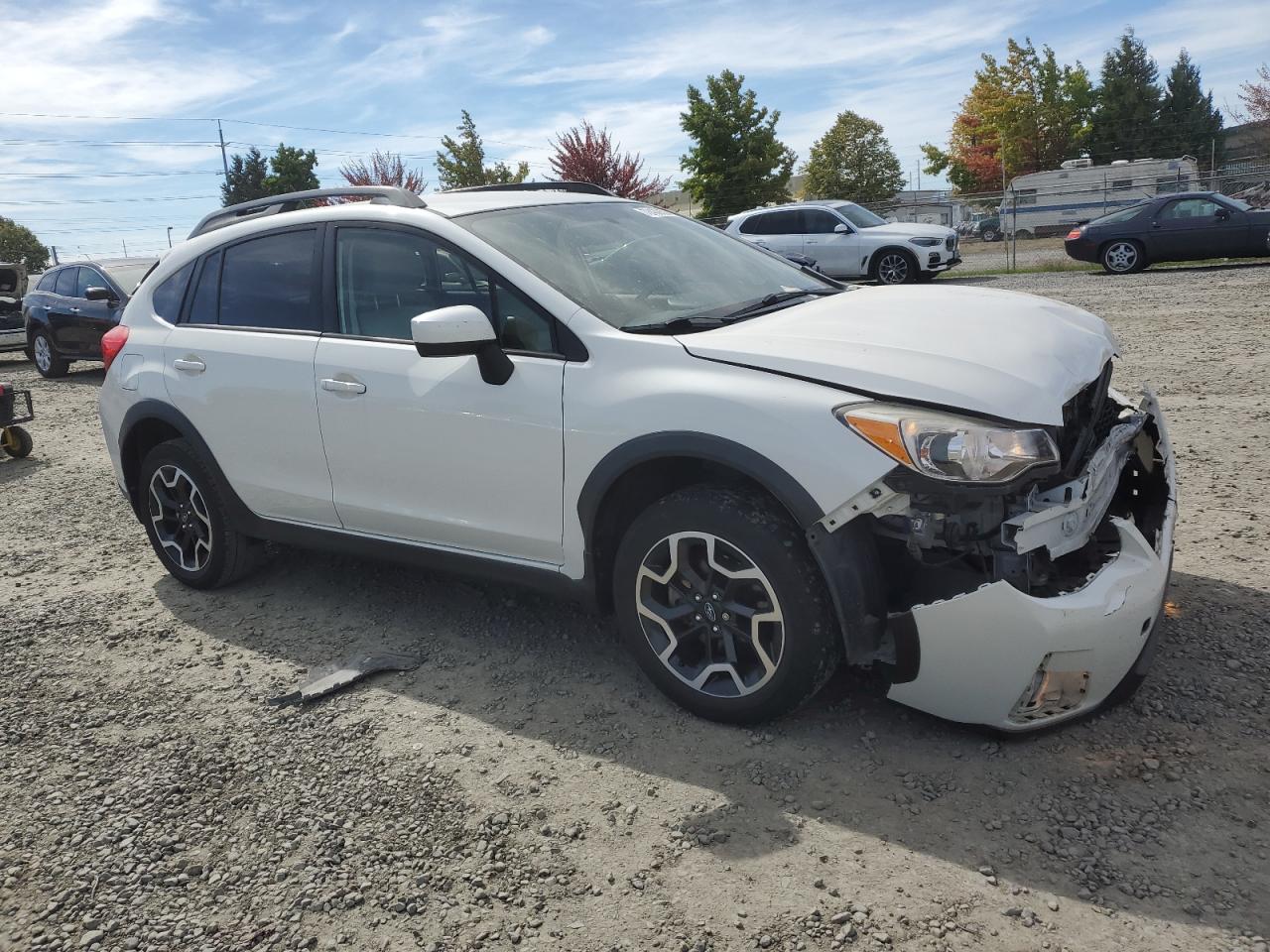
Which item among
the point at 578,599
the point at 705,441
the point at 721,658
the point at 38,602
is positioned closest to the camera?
the point at 705,441

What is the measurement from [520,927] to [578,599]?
4.23 ft

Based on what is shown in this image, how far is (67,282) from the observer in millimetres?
14781

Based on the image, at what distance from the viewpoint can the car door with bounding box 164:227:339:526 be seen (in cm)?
431

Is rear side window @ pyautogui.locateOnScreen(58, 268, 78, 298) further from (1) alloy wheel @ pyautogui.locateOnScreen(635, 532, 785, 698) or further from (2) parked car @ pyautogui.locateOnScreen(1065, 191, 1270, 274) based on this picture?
(2) parked car @ pyautogui.locateOnScreen(1065, 191, 1270, 274)

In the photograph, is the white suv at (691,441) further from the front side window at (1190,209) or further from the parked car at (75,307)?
the front side window at (1190,209)

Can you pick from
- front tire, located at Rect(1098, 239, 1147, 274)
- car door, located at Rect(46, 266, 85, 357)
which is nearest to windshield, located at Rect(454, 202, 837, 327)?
car door, located at Rect(46, 266, 85, 357)

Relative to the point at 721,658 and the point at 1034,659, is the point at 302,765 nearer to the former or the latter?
the point at 721,658

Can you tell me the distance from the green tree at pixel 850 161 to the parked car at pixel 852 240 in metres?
31.8

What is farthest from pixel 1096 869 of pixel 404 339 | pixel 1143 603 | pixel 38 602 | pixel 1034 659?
pixel 38 602

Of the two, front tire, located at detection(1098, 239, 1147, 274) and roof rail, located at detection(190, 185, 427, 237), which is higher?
roof rail, located at detection(190, 185, 427, 237)

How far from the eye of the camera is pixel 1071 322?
3717 mm

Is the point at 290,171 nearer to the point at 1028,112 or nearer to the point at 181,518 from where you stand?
the point at 1028,112

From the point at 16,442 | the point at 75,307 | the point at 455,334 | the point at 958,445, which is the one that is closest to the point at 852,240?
the point at 75,307

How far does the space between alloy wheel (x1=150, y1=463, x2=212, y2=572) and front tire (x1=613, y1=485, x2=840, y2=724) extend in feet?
8.13
